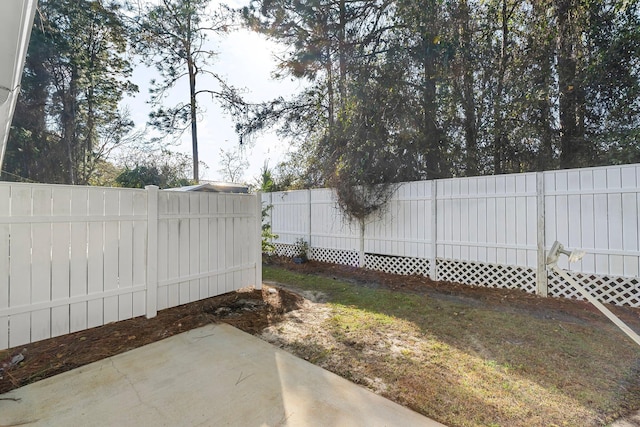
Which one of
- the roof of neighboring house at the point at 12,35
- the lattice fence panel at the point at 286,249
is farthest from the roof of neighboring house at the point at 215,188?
the roof of neighboring house at the point at 12,35

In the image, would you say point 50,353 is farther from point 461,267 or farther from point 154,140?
point 154,140

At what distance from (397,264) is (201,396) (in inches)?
195

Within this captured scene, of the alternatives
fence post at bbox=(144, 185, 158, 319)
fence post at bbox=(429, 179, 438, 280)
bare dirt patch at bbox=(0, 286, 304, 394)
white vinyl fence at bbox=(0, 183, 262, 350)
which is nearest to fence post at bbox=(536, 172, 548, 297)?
fence post at bbox=(429, 179, 438, 280)

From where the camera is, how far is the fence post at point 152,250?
3658mm

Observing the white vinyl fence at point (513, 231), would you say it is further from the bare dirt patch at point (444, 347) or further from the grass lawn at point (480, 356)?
the grass lawn at point (480, 356)

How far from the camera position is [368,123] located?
21.5 feet

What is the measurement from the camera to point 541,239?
4.61m

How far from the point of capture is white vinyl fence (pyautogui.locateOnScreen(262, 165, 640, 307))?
4078 millimetres

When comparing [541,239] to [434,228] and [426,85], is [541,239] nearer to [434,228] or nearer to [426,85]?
[434,228]

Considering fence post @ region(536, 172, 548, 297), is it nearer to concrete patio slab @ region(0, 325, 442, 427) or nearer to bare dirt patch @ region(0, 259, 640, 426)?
bare dirt patch @ region(0, 259, 640, 426)

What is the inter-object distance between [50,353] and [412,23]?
7962mm

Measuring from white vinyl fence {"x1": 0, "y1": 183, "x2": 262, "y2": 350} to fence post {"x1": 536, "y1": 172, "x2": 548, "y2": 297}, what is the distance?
16.4 ft

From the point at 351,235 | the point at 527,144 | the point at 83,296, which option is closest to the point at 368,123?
the point at 351,235

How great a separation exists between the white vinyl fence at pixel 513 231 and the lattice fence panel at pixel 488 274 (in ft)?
0.06
